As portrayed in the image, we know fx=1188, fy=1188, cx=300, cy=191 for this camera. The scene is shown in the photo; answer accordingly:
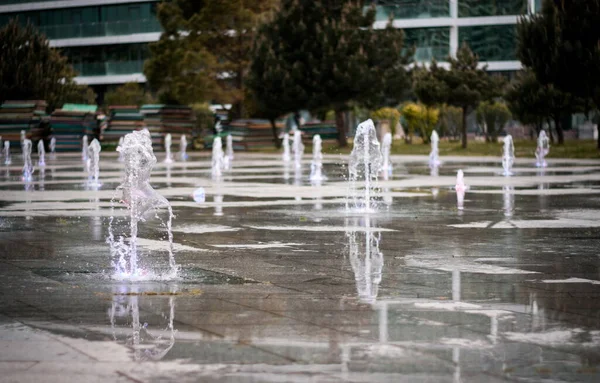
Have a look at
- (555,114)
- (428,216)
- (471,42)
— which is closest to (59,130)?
(555,114)

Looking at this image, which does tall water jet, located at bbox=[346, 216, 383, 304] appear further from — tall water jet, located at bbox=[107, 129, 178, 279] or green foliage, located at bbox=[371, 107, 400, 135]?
green foliage, located at bbox=[371, 107, 400, 135]

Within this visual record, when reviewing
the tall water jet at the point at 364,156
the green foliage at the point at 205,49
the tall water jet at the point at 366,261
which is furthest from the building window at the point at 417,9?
the tall water jet at the point at 366,261

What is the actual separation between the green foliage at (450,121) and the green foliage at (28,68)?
20794mm

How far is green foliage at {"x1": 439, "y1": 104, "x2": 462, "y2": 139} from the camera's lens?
65.6 metres

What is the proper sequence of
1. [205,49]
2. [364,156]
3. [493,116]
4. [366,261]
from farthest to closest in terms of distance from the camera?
[493,116] → [205,49] → [364,156] → [366,261]

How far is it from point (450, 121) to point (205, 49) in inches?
663

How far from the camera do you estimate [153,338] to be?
7.20m

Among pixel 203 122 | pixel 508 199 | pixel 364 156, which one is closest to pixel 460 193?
pixel 508 199

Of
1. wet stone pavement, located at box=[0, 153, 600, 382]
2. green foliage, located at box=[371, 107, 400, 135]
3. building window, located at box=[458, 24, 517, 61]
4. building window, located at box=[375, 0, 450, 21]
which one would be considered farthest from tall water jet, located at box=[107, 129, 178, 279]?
building window, located at box=[458, 24, 517, 61]

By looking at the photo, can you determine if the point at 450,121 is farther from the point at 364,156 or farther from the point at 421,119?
the point at 364,156

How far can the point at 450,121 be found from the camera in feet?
218

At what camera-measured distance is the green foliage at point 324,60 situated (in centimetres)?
5025

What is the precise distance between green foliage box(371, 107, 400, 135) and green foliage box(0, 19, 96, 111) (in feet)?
56.5

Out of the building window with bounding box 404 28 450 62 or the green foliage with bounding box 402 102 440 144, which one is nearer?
the green foliage with bounding box 402 102 440 144
